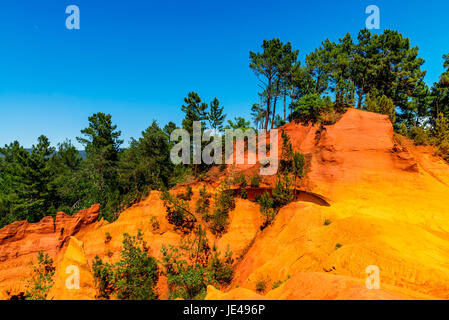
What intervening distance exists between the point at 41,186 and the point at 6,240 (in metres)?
14.6

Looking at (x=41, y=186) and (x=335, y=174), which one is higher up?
(x=335, y=174)

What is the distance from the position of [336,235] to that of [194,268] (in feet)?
27.7

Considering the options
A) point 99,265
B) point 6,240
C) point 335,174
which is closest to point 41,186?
A: point 6,240

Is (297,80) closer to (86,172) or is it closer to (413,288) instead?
(413,288)

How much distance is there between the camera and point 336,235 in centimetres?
845

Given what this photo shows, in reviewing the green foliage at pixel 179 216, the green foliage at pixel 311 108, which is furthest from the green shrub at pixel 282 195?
the green foliage at pixel 311 108

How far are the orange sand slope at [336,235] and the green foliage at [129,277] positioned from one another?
662 millimetres

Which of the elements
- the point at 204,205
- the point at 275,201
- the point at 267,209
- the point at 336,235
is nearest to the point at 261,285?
the point at 336,235

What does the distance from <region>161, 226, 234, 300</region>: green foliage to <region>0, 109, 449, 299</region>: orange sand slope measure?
2.63 feet

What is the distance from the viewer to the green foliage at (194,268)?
30.6 ft

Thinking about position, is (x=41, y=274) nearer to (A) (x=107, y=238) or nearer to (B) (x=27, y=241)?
(B) (x=27, y=241)

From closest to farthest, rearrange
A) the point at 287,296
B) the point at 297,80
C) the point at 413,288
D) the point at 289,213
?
1. the point at 413,288
2. the point at 287,296
3. the point at 289,213
4. the point at 297,80

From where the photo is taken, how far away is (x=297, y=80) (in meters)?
24.3
